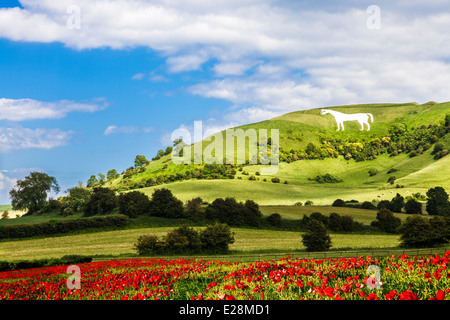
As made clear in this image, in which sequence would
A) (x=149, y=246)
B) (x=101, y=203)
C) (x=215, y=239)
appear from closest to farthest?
(x=149, y=246), (x=215, y=239), (x=101, y=203)

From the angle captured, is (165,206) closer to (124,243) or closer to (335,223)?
(124,243)

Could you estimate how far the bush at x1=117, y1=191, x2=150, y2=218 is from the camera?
85375 mm

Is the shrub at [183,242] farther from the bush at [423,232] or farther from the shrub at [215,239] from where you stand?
the bush at [423,232]

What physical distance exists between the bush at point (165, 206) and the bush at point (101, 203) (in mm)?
21620

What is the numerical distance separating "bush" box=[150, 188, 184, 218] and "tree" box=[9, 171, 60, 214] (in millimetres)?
67358

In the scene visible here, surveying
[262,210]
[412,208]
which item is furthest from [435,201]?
[262,210]

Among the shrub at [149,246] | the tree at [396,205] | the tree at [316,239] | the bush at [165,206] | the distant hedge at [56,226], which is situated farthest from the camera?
the tree at [396,205]

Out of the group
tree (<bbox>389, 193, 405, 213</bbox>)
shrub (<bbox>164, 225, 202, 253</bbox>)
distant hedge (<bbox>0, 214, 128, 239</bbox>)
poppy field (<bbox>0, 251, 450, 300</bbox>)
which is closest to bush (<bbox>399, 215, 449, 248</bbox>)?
shrub (<bbox>164, 225, 202, 253</bbox>)

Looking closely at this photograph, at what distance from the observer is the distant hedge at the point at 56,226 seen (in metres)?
70.9

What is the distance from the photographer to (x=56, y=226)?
73750mm

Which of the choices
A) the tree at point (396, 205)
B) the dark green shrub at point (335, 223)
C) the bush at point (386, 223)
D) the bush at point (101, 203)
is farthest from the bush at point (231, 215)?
the tree at point (396, 205)

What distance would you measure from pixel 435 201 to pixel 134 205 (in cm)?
8759

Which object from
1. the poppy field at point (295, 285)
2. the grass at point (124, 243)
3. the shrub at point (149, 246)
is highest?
the poppy field at point (295, 285)
